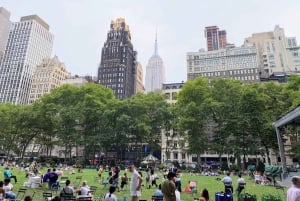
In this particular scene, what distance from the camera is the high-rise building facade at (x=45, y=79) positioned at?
13038 centimetres

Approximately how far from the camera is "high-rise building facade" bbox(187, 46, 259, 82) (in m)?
109

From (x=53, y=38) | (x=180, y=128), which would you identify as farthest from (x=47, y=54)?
(x=180, y=128)

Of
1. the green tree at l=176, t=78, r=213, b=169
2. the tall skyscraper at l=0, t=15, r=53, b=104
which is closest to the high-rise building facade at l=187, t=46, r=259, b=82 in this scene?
the green tree at l=176, t=78, r=213, b=169

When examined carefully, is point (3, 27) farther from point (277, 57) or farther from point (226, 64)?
point (277, 57)

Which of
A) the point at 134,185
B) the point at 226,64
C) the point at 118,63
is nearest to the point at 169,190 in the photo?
the point at 134,185

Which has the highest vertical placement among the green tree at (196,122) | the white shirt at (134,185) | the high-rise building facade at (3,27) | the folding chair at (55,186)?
the high-rise building facade at (3,27)

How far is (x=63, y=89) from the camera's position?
58.0 meters

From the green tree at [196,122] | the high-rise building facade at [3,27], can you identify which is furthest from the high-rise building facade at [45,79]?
the green tree at [196,122]

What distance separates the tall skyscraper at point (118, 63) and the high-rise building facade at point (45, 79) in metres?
22.4

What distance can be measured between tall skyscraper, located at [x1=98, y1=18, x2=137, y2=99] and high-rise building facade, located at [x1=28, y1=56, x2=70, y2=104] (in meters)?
22.4

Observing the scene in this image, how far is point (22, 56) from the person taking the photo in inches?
5709

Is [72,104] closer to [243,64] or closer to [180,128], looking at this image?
[180,128]

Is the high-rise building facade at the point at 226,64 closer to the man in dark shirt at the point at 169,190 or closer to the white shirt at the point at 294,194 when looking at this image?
the white shirt at the point at 294,194

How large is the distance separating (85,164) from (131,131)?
1296 centimetres
